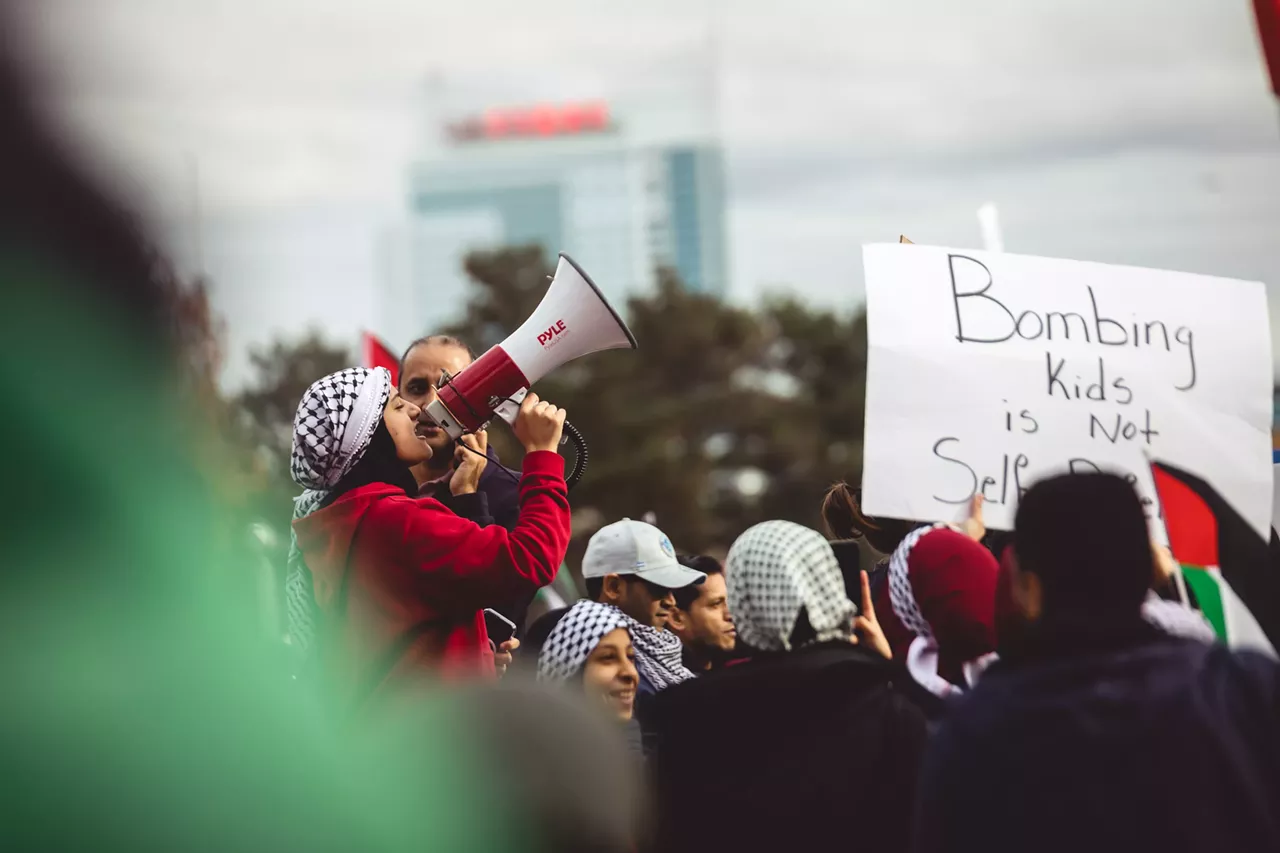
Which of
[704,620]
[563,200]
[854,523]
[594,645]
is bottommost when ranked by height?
[704,620]

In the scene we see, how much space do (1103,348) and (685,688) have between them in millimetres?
1374

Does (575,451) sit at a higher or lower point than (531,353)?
lower

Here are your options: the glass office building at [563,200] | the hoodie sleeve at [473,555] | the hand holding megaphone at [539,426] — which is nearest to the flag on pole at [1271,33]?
the hand holding megaphone at [539,426]

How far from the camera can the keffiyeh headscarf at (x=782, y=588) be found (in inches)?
107

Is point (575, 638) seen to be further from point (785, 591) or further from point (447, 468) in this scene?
point (785, 591)

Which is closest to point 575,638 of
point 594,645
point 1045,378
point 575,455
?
point 594,645

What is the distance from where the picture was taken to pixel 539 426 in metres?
3.14

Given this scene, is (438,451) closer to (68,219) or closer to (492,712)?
(492,712)

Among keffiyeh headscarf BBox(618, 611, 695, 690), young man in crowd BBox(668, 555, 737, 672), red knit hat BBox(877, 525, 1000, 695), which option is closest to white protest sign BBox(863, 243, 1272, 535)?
red knit hat BBox(877, 525, 1000, 695)

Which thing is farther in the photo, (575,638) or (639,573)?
(639,573)

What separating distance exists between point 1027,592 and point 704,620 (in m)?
2.39

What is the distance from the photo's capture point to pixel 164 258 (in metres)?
0.82

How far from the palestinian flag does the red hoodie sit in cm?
128

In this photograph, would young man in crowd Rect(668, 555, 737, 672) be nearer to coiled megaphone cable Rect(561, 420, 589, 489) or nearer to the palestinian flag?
coiled megaphone cable Rect(561, 420, 589, 489)
